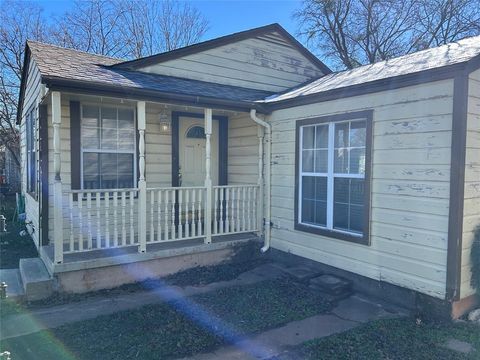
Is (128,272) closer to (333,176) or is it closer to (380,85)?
(333,176)

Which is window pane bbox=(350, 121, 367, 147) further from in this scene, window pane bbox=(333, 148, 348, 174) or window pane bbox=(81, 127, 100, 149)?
window pane bbox=(81, 127, 100, 149)

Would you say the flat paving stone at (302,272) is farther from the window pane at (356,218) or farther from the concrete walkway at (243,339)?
the window pane at (356,218)

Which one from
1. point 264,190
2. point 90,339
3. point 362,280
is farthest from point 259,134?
point 90,339

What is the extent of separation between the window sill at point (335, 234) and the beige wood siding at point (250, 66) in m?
3.58

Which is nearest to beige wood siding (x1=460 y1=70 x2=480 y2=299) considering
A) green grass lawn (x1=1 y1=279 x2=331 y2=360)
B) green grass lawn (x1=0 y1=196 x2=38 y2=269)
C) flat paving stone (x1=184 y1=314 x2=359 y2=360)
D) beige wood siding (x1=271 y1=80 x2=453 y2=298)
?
beige wood siding (x1=271 y1=80 x2=453 y2=298)

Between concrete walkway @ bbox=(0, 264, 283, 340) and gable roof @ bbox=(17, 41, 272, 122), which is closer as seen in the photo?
concrete walkway @ bbox=(0, 264, 283, 340)

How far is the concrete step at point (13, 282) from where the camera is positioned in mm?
4312

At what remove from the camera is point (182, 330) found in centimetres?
354

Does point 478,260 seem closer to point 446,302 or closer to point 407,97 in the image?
point 446,302

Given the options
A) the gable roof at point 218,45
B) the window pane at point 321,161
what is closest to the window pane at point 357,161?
the window pane at point 321,161

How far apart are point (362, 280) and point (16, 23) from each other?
18.1m

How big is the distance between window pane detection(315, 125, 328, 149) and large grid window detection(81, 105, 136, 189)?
3104 millimetres

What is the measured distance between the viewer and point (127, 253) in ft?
16.5

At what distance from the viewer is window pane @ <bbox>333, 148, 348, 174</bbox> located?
15.8 ft
